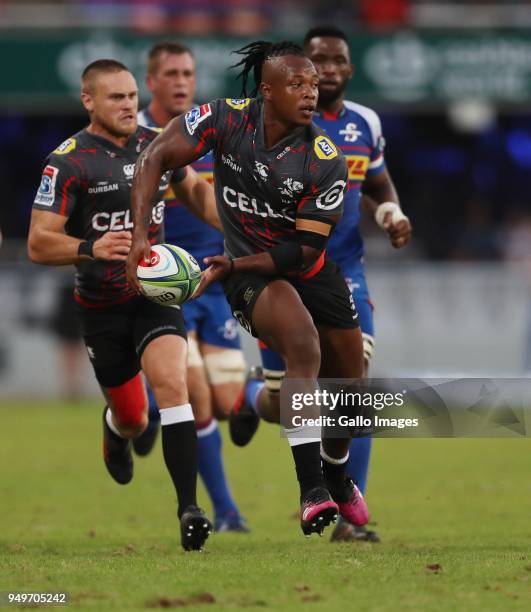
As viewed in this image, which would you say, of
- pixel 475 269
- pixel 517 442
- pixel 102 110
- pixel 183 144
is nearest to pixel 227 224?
pixel 183 144

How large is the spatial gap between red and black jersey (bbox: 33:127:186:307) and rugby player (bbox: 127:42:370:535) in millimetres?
671

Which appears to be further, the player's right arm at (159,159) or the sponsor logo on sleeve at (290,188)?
the sponsor logo on sleeve at (290,188)

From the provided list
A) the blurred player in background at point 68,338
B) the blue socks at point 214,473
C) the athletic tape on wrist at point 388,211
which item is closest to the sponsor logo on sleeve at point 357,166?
the athletic tape on wrist at point 388,211

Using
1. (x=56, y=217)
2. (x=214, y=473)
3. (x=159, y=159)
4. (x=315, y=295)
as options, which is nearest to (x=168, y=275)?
(x=159, y=159)

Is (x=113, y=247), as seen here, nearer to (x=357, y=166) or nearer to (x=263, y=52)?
(x=263, y=52)

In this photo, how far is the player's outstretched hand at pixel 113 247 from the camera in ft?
24.3

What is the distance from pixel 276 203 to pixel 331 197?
0.30 metres

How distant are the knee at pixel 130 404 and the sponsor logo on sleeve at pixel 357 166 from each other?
→ 6.20 feet

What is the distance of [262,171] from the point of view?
7.25 m

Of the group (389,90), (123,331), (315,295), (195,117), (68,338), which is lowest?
(68,338)

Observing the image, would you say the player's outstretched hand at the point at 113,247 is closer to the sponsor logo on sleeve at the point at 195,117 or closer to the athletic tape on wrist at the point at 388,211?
the sponsor logo on sleeve at the point at 195,117

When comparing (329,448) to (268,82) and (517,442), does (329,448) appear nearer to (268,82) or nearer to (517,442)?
(268,82)

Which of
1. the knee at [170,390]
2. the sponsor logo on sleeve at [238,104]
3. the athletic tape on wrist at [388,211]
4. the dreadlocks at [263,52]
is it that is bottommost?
the knee at [170,390]

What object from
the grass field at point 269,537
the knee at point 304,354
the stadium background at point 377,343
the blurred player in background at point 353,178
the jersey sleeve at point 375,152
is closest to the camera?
the grass field at point 269,537
